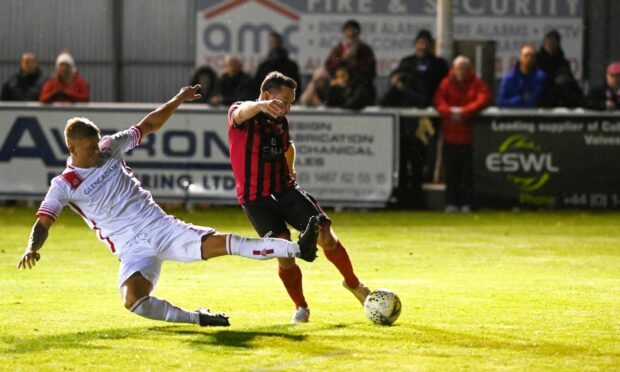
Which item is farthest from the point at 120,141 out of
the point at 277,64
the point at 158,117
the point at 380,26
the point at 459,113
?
the point at 380,26

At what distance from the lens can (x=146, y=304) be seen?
8430 mm

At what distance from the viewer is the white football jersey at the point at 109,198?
8602 millimetres

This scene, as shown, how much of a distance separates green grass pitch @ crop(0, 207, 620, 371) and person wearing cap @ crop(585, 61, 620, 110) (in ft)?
9.71

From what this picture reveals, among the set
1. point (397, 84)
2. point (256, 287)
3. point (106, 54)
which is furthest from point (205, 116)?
point (106, 54)

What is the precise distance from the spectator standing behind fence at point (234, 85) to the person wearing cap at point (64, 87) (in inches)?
78.0

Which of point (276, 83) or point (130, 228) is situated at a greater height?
point (276, 83)

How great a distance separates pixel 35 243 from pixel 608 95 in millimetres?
12170

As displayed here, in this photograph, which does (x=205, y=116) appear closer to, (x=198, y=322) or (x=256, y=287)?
(x=256, y=287)

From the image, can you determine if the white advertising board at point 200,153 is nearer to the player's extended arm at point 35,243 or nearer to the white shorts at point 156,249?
the white shorts at point 156,249

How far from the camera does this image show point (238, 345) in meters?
8.12

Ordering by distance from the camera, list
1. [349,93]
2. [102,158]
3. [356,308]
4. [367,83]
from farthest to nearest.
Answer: [367,83] → [349,93] → [356,308] → [102,158]

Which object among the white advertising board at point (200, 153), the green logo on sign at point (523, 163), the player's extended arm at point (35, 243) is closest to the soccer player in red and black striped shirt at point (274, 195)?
the player's extended arm at point (35, 243)

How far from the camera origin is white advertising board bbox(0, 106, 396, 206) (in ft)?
59.9

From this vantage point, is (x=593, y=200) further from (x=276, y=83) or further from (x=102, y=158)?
(x=102, y=158)
